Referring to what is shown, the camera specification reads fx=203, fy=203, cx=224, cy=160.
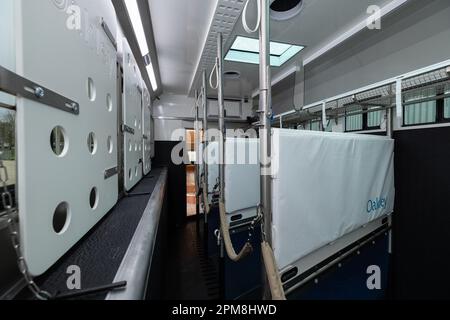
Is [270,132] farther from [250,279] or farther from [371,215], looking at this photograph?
[250,279]

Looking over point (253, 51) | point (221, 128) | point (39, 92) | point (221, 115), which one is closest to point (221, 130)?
point (221, 128)

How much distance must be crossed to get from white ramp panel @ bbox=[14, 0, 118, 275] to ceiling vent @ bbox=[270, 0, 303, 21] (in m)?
1.38

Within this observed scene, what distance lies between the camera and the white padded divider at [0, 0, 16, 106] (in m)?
0.48

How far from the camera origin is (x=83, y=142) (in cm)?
78

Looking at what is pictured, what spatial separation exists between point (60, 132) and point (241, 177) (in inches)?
53.4

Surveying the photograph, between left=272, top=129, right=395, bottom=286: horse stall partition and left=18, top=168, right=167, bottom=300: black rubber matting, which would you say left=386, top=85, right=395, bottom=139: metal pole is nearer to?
left=272, top=129, right=395, bottom=286: horse stall partition

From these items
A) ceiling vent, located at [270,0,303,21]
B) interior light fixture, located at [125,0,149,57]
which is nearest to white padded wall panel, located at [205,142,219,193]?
interior light fixture, located at [125,0,149,57]

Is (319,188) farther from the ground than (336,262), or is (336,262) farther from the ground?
(319,188)

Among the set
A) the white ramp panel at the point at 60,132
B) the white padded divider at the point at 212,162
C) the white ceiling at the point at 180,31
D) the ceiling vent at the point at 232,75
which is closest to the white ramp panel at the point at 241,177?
the white padded divider at the point at 212,162

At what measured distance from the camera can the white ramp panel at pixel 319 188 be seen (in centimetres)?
94

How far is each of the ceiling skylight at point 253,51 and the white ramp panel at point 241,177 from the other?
1.24 metres

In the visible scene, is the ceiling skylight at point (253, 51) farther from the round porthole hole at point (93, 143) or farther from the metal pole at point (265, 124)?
the round porthole hole at point (93, 143)

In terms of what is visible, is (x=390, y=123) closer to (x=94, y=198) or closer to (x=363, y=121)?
(x=363, y=121)

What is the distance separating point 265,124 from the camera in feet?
3.05
